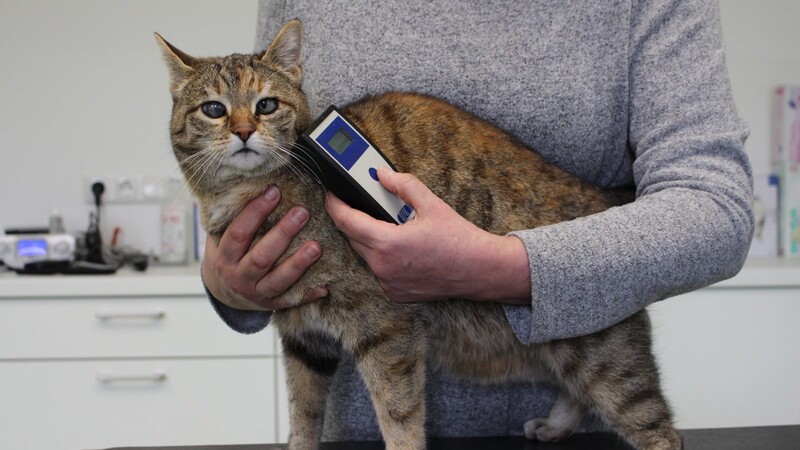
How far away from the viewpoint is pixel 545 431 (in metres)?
1.06

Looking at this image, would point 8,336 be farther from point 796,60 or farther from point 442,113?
point 796,60

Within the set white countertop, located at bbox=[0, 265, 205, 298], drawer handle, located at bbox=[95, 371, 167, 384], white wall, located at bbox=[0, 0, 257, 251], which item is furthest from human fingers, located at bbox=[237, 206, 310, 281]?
white wall, located at bbox=[0, 0, 257, 251]

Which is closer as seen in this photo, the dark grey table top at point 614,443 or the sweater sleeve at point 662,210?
the sweater sleeve at point 662,210

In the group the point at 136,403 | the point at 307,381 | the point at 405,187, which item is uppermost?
the point at 405,187

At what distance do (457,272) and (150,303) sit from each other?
1.52 meters

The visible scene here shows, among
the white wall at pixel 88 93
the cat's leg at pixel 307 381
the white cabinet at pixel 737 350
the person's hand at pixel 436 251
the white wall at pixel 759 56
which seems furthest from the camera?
→ the white wall at pixel 759 56

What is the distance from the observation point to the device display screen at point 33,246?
2.29 metres

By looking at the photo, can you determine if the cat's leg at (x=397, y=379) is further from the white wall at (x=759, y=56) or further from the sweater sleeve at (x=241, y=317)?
the white wall at (x=759, y=56)

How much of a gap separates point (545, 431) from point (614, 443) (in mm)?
103

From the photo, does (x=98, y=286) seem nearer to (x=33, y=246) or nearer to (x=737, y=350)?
(x=33, y=246)

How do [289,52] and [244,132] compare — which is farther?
[289,52]

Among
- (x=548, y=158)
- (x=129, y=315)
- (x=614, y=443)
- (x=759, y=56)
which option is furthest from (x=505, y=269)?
(x=759, y=56)

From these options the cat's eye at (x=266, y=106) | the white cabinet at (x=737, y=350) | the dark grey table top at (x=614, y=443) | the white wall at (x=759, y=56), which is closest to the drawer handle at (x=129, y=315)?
the dark grey table top at (x=614, y=443)

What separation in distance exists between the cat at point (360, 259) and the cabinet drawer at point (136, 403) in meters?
1.18
